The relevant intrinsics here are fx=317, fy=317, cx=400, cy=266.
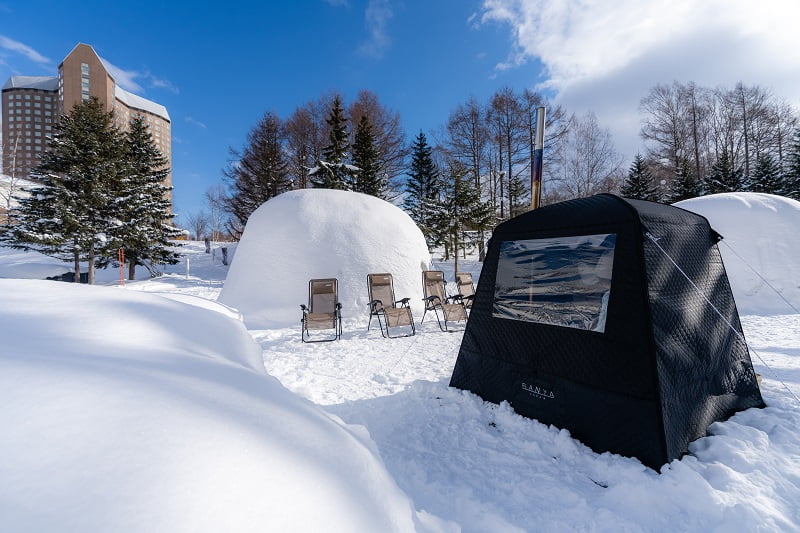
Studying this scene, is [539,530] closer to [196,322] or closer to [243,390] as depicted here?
[243,390]

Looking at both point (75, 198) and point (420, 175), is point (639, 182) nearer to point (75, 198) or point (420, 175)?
point (420, 175)

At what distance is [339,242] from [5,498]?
7.03 m

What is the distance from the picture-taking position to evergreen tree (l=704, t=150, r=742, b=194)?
1786cm

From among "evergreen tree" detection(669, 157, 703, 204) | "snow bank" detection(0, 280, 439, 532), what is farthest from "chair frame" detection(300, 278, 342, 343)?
"evergreen tree" detection(669, 157, 703, 204)

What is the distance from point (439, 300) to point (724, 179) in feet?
70.6

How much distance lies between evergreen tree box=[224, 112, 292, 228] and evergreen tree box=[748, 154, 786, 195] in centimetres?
2735

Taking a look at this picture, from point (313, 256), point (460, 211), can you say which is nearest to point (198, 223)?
point (460, 211)

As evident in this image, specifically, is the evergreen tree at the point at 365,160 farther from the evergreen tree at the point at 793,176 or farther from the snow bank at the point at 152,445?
the evergreen tree at the point at 793,176

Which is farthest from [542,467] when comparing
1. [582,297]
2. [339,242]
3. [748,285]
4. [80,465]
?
[748,285]

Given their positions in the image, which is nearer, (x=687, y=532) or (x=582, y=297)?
A: (x=687, y=532)

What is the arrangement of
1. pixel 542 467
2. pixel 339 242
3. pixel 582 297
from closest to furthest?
pixel 542 467 < pixel 582 297 < pixel 339 242

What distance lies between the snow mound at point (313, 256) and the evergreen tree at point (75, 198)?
9.36 metres

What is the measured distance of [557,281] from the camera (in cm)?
281

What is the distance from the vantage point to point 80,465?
2.49 ft
